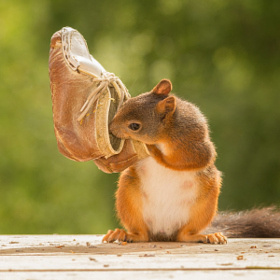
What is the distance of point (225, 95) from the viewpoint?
17.8 feet

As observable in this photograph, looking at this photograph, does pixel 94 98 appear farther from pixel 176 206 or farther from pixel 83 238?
pixel 83 238

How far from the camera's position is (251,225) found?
113 inches

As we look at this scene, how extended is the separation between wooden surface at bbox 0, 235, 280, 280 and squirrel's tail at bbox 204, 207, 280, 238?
36 centimetres

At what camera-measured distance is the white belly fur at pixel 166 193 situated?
241 cm

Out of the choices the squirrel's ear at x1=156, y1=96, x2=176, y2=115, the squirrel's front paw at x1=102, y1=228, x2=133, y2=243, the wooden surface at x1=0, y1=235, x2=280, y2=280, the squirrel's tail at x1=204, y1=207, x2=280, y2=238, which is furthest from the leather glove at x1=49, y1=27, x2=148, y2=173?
the squirrel's tail at x1=204, y1=207, x2=280, y2=238

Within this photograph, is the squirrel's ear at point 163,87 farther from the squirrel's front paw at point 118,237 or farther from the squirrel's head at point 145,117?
the squirrel's front paw at point 118,237

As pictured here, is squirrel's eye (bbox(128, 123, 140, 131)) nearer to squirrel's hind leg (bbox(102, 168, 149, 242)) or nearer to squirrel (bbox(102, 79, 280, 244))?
squirrel (bbox(102, 79, 280, 244))

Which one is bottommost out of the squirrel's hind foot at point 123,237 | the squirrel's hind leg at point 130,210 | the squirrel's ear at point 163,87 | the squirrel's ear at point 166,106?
the squirrel's hind foot at point 123,237

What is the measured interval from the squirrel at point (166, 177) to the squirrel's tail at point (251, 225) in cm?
40

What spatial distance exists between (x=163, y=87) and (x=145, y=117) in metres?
0.18

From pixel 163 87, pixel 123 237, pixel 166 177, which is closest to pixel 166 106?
pixel 163 87

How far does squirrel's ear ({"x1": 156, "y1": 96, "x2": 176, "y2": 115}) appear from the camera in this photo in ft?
7.93

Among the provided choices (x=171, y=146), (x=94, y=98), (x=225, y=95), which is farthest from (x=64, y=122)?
(x=225, y=95)

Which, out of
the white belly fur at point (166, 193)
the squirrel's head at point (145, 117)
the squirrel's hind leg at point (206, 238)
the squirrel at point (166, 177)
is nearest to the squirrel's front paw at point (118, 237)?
the squirrel at point (166, 177)
